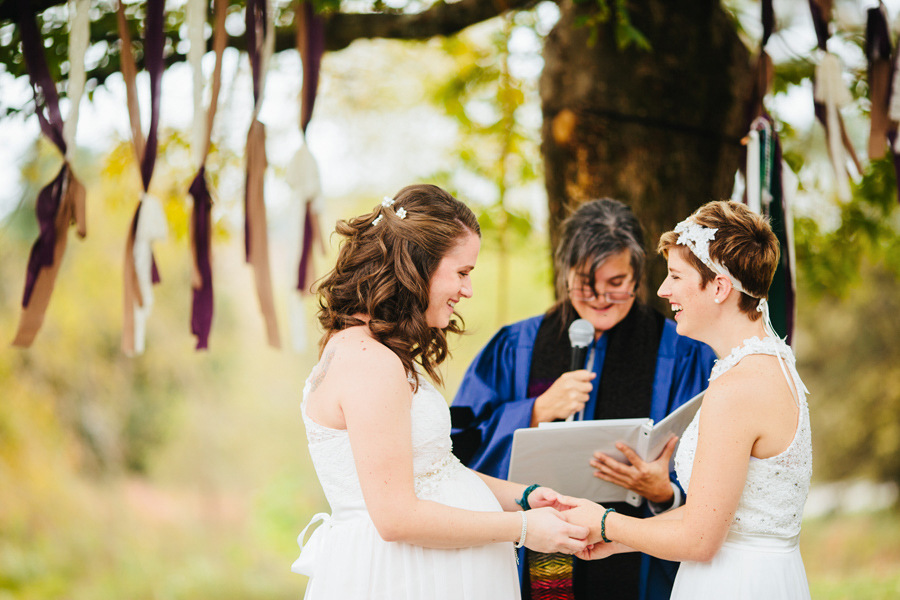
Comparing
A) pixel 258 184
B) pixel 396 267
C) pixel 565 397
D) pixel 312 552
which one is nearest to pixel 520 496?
pixel 565 397

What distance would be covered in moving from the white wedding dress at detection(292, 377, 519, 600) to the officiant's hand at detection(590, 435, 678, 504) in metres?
0.64

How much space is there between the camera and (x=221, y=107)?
561cm

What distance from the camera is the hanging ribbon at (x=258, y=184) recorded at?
11.3 feet

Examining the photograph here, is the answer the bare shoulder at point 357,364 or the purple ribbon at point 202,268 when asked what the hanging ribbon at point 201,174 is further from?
the bare shoulder at point 357,364

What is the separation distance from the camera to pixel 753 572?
213 cm

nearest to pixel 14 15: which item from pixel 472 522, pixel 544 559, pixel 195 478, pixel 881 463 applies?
pixel 472 522

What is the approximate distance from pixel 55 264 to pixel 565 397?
7.69 ft

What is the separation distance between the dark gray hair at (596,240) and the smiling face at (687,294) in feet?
2.41

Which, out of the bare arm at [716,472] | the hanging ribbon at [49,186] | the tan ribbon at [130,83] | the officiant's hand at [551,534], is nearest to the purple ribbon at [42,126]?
the hanging ribbon at [49,186]

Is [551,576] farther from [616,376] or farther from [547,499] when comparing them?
[616,376]

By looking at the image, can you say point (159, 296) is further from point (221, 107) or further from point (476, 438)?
point (476, 438)

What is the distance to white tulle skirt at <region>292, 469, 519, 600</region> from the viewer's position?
2098 mm

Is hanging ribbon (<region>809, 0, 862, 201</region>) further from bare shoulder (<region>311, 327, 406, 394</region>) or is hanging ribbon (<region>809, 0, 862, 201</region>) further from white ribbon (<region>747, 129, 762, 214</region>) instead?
bare shoulder (<region>311, 327, 406, 394</region>)

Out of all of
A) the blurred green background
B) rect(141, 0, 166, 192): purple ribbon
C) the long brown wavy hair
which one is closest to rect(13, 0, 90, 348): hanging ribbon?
rect(141, 0, 166, 192): purple ribbon
